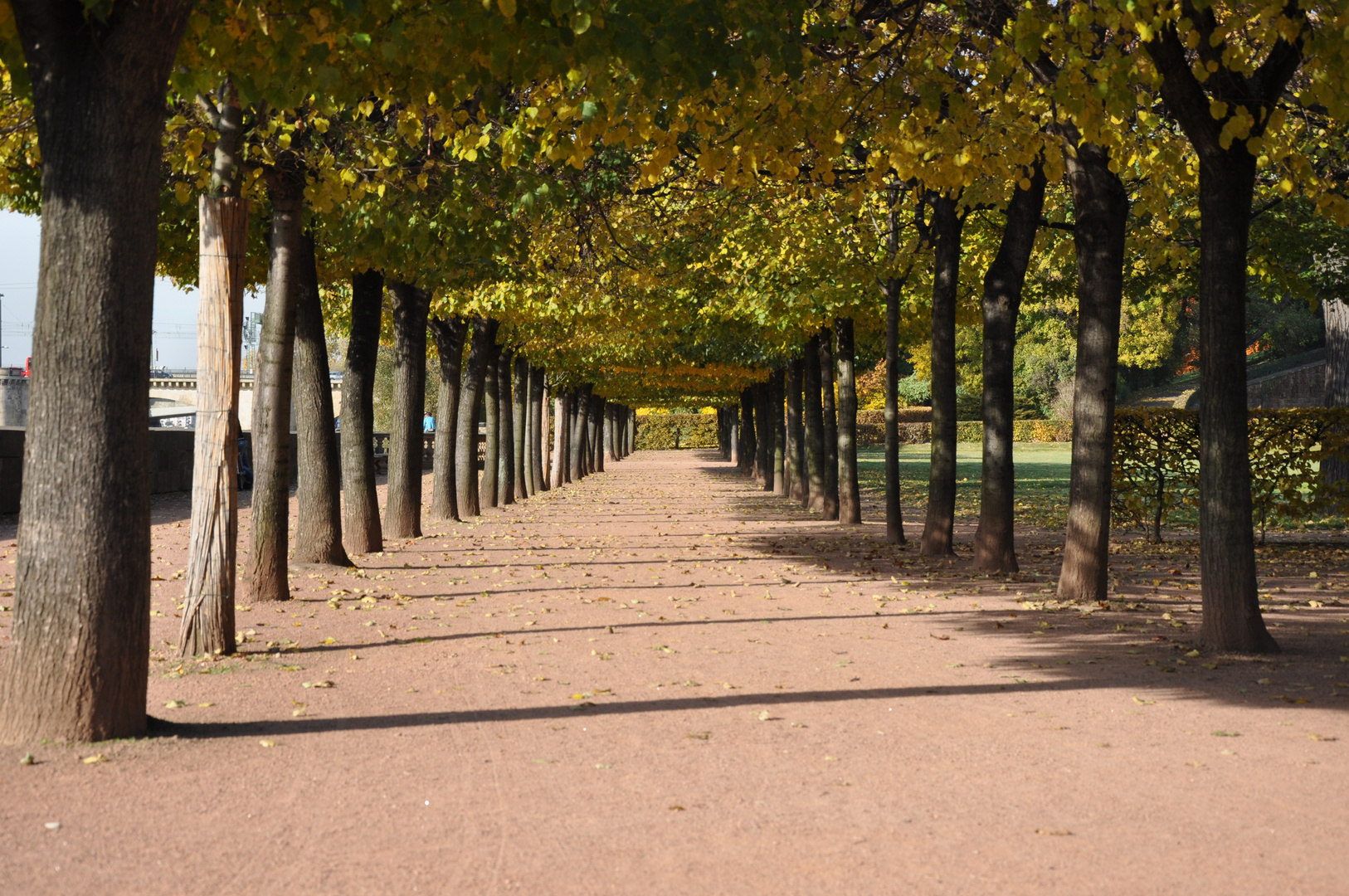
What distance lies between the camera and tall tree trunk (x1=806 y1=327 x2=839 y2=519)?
21844 mm

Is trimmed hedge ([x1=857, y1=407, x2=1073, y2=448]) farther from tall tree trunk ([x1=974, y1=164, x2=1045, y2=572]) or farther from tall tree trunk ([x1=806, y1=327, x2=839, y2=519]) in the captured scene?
tall tree trunk ([x1=974, y1=164, x2=1045, y2=572])

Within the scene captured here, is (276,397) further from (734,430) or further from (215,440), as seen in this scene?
(734,430)

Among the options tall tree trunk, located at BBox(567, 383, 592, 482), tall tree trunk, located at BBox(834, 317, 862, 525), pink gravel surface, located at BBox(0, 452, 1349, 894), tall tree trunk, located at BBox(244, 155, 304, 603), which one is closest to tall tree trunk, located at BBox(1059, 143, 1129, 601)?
pink gravel surface, located at BBox(0, 452, 1349, 894)

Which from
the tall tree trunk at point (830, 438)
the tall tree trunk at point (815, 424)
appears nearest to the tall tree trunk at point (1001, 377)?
the tall tree trunk at point (830, 438)

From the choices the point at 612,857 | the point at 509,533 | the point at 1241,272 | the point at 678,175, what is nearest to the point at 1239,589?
the point at 1241,272

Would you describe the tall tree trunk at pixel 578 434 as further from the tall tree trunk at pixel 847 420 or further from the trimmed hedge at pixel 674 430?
the trimmed hedge at pixel 674 430

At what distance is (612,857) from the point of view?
13.3ft

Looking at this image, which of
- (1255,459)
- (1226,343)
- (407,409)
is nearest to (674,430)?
(407,409)

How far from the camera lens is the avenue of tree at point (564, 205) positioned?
17.1 ft

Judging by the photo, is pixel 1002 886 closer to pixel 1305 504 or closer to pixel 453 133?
pixel 453 133

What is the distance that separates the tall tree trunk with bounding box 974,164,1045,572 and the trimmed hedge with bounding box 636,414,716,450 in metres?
91.3

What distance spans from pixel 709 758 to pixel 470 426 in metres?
17.2

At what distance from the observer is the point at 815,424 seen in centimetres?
2394

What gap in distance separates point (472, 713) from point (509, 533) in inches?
491
